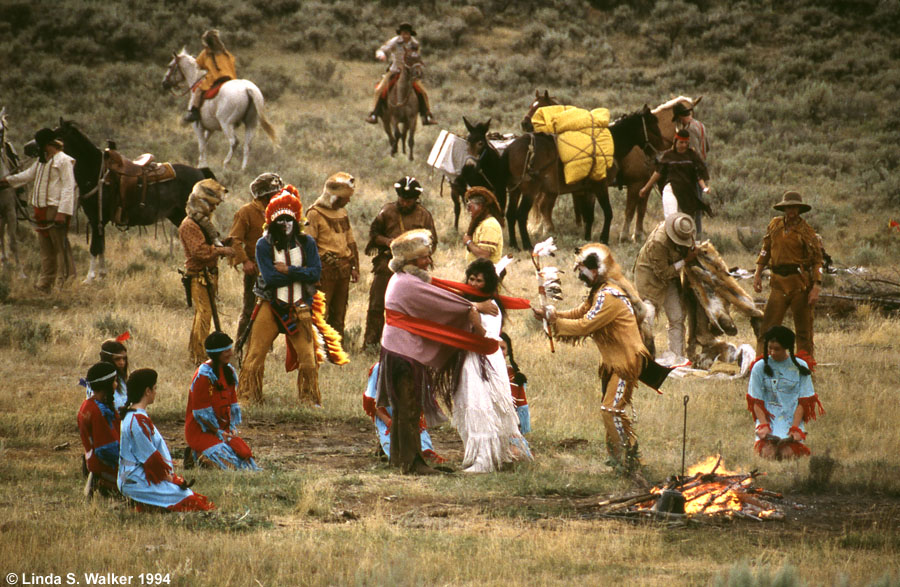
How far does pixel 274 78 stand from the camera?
30.3 metres

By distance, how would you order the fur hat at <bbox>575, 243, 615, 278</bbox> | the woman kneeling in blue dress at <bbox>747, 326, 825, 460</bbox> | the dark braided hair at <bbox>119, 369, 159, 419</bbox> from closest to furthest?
the dark braided hair at <bbox>119, 369, 159, 419</bbox> < the fur hat at <bbox>575, 243, 615, 278</bbox> < the woman kneeling in blue dress at <bbox>747, 326, 825, 460</bbox>

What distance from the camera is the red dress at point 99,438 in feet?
23.7

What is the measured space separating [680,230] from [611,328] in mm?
3402

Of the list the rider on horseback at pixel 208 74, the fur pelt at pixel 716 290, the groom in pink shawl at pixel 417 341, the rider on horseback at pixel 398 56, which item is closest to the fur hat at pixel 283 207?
the groom in pink shawl at pixel 417 341

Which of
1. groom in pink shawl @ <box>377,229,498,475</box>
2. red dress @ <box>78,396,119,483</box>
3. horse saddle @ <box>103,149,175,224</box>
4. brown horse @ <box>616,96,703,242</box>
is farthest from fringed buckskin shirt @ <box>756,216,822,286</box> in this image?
horse saddle @ <box>103,149,175,224</box>

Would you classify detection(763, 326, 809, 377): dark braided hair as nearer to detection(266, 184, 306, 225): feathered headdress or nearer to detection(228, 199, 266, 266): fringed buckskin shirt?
detection(266, 184, 306, 225): feathered headdress

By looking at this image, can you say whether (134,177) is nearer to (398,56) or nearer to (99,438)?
(99,438)

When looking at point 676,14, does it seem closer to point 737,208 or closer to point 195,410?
point 737,208

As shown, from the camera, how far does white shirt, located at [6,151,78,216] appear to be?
47.8 feet

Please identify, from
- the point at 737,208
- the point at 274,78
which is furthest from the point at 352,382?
the point at 274,78

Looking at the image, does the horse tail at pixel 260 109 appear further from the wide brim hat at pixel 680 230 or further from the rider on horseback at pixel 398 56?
the wide brim hat at pixel 680 230

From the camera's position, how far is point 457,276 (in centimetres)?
Answer: 1605

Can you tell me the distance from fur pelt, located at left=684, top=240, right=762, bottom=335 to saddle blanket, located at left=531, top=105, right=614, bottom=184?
256 inches

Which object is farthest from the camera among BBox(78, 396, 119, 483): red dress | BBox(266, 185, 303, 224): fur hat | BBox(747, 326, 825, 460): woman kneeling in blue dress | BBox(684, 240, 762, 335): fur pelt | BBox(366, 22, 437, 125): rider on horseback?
BBox(366, 22, 437, 125): rider on horseback
